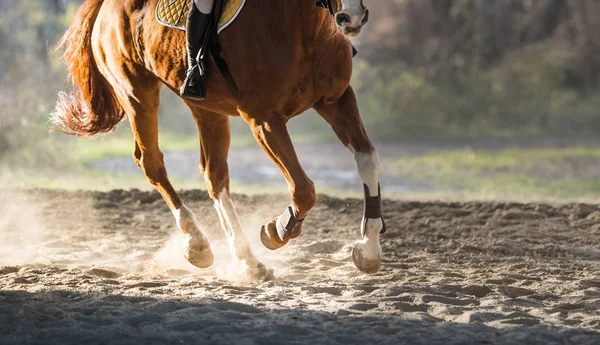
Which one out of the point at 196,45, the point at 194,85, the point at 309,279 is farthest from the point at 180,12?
the point at 309,279

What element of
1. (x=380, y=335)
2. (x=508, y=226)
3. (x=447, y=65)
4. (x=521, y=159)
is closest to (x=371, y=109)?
(x=447, y=65)

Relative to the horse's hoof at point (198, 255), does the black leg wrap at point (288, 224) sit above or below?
above

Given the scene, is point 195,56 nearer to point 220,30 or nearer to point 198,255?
point 220,30

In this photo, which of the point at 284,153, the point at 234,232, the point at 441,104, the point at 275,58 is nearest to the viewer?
the point at 275,58

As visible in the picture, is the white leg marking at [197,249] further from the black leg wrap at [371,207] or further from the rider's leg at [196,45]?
the black leg wrap at [371,207]

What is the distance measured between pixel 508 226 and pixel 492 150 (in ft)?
30.1

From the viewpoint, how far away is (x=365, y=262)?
5.31 meters

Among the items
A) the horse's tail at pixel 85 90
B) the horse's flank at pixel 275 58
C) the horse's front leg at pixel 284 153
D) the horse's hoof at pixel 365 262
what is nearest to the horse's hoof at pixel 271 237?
the horse's front leg at pixel 284 153

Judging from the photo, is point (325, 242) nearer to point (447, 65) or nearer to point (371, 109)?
point (371, 109)

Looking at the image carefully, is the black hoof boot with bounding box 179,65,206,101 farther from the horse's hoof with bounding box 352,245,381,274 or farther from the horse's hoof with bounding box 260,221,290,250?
the horse's hoof with bounding box 352,245,381,274

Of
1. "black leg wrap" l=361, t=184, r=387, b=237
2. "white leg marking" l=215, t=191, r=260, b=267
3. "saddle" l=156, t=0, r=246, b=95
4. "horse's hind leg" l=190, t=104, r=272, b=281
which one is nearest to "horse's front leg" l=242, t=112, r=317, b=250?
"saddle" l=156, t=0, r=246, b=95

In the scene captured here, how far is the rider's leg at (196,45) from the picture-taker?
516 cm

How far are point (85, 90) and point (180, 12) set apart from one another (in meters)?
Answer: 1.72

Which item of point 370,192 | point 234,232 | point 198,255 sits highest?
point 370,192
